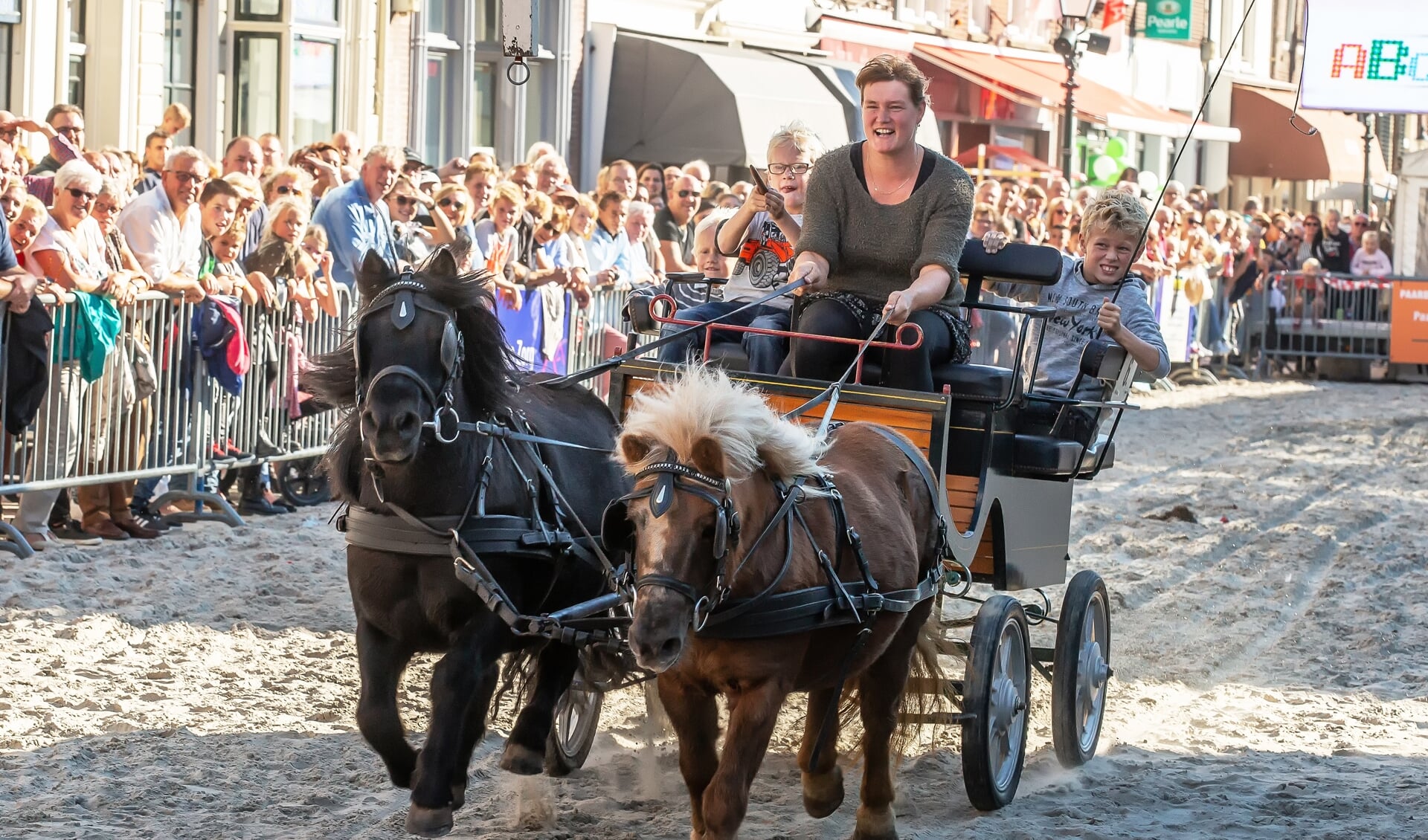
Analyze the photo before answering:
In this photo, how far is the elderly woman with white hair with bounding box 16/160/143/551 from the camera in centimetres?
956

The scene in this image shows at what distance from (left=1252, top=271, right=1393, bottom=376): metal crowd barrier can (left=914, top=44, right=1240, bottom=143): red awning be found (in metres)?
6.97

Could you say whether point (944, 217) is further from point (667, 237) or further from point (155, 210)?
point (667, 237)

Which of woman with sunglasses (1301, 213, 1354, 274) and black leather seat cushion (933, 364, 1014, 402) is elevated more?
woman with sunglasses (1301, 213, 1354, 274)

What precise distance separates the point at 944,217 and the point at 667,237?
9059 millimetres

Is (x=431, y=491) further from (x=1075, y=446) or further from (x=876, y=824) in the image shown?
(x=1075, y=446)

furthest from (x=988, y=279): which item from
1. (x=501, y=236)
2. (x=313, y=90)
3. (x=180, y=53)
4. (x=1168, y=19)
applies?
(x=1168, y=19)

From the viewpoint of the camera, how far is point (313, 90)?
18.8 meters

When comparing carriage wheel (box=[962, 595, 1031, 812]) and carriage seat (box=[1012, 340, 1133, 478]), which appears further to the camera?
carriage seat (box=[1012, 340, 1133, 478])

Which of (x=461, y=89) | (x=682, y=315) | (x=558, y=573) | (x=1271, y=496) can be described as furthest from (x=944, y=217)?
(x=461, y=89)

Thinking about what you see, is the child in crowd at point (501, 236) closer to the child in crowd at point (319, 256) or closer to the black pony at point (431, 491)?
the child in crowd at point (319, 256)

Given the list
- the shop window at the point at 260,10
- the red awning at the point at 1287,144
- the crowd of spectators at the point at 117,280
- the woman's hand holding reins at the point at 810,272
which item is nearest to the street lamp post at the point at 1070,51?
the shop window at the point at 260,10

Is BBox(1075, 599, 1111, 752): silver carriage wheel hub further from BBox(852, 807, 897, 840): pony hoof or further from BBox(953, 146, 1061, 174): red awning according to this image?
BBox(953, 146, 1061, 174): red awning

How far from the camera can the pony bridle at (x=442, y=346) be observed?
5.23 m

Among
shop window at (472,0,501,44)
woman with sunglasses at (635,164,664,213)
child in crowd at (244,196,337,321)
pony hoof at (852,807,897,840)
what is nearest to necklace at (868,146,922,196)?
pony hoof at (852,807,897,840)
